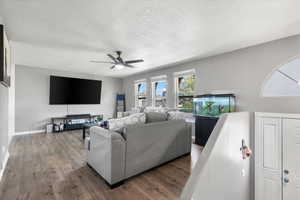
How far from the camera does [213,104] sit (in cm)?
383

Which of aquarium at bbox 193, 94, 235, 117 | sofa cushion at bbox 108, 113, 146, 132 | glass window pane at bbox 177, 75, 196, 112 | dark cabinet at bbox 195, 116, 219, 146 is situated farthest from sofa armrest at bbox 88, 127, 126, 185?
glass window pane at bbox 177, 75, 196, 112

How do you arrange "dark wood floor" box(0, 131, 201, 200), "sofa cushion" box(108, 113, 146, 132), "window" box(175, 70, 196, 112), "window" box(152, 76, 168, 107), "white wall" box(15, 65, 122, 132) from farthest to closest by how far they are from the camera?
"window" box(152, 76, 168, 107)
"white wall" box(15, 65, 122, 132)
"window" box(175, 70, 196, 112)
"sofa cushion" box(108, 113, 146, 132)
"dark wood floor" box(0, 131, 201, 200)

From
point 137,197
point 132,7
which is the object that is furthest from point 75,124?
point 132,7

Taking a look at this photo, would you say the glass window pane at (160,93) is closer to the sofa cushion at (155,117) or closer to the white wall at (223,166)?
the sofa cushion at (155,117)

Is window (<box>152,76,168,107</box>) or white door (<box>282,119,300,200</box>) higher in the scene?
window (<box>152,76,168,107</box>)

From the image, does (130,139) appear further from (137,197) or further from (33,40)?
(33,40)

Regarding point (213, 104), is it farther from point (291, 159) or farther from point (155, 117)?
point (291, 159)

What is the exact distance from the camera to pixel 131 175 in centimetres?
224

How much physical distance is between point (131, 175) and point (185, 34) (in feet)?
8.84

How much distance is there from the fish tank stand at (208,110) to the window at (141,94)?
292 cm

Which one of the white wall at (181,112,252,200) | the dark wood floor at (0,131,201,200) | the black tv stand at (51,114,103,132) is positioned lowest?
the dark wood floor at (0,131,201,200)

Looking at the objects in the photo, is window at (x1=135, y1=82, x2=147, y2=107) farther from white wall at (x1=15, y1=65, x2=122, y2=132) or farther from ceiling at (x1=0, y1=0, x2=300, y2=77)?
ceiling at (x1=0, y1=0, x2=300, y2=77)

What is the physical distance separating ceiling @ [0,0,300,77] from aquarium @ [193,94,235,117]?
47.4 inches

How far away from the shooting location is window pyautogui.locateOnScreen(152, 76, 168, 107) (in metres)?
5.68
